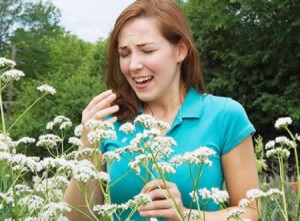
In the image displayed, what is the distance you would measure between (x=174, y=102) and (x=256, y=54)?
1564 centimetres

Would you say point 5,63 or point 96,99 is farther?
point 96,99

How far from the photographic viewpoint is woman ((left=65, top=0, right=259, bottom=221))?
2.31 metres

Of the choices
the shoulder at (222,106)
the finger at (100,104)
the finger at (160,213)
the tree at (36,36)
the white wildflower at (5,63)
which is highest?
the tree at (36,36)

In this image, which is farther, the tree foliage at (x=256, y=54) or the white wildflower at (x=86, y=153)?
the tree foliage at (x=256, y=54)

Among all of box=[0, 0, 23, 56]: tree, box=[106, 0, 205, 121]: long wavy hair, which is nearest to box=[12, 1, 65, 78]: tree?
box=[0, 0, 23, 56]: tree

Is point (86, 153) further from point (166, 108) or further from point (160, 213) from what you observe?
point (166, 108)

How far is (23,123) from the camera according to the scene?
1858 centimetres

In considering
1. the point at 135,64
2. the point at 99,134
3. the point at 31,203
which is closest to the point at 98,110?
the point at 135,64

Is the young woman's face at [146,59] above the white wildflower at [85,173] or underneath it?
above

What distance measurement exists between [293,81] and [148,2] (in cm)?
1516

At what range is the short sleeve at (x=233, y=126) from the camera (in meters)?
2.45

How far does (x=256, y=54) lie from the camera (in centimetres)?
1789

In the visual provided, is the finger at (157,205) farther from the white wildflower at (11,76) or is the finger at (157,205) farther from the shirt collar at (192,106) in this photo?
the shirt collar at (192,106)

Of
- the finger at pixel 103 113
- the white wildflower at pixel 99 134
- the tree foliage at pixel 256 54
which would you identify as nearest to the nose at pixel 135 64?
the finger at pixel 103 113
